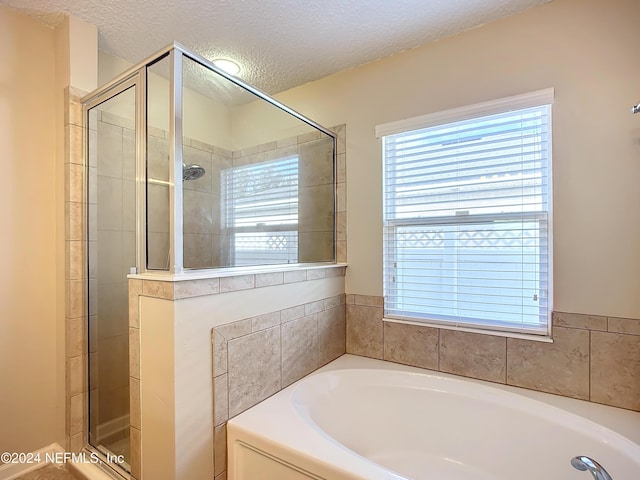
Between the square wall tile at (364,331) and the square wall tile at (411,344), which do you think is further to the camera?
the square wall tile at (364,331)

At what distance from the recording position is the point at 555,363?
1645 millimetres

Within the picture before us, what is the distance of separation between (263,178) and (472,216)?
1.47m

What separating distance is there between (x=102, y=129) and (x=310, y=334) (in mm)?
1692

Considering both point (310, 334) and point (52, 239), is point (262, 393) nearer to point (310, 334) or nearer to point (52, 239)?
point (310, 334)

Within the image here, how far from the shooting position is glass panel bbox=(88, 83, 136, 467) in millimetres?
1637

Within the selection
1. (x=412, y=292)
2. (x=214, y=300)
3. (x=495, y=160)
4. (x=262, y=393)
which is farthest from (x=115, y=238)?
(x=495, y=160)

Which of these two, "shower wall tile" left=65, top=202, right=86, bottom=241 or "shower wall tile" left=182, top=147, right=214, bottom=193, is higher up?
"shower wall tile" left=182, top=147, right=214, bottom=193

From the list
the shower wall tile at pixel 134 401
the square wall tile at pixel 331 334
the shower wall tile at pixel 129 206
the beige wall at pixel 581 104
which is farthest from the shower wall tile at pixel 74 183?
the beige wall at pixel 581 104

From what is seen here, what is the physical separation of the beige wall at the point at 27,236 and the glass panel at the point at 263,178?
0.85m

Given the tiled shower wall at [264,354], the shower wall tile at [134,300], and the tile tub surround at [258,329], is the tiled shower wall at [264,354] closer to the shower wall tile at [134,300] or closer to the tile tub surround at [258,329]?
the tile tub surround at [258,329]

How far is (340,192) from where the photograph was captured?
92.2 inches

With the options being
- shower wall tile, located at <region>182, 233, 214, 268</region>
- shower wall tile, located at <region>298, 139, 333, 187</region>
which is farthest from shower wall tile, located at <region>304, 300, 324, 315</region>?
shower wall tile, located at <region>298, 139, 333, 187</region>

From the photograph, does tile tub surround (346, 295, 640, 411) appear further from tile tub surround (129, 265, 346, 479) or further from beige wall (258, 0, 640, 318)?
tile tub surround (129, 265, 346, 479)

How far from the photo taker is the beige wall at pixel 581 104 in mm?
1487
